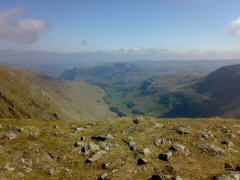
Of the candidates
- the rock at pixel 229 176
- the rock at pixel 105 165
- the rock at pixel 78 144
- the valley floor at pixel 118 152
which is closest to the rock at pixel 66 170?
the valley floor at pixel 118 152

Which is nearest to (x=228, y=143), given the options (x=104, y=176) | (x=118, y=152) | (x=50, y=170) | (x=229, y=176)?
(x=229, y=176)

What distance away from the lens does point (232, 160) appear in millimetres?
35000

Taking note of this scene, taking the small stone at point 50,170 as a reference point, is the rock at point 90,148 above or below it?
above

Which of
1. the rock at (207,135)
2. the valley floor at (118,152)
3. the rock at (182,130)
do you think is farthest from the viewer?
the rock at (182,130)

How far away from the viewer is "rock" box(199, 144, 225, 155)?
121ft

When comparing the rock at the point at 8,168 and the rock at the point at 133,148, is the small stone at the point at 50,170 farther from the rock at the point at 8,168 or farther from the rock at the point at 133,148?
the rock at the point at 133,148

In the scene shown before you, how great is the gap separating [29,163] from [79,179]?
6.39 m

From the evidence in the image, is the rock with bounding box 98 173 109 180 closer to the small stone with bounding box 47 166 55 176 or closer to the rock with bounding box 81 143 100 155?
the small stone with bounding box 47 166 55 176

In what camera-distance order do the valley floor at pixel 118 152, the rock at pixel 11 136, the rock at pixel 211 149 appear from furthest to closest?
the rock at pixel 11 136 < the rock at pixel 211 149 < the valley floor at pixel 118 152

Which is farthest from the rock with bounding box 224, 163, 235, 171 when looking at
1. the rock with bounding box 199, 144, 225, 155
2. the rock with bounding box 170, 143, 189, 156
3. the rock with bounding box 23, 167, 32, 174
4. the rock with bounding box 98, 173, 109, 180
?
the rock with bounding box 23, 167, 32, 174

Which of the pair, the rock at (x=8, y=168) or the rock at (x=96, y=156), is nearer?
the rock at (x=8, y=168)

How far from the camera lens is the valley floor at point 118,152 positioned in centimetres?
3041

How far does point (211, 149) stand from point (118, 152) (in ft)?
38.8

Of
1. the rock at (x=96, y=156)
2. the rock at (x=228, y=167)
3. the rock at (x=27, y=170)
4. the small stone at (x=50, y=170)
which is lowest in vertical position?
the rock at (x=228, y=167)
